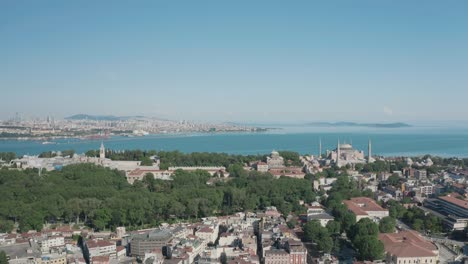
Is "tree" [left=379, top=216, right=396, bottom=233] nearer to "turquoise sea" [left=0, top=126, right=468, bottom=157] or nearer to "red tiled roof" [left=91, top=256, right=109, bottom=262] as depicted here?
"red tiled roof" [left=91, top=256, right=109, bottom=262]

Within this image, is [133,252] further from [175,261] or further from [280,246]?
[280,246]

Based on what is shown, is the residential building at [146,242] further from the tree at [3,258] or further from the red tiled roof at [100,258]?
the tree at [3,258]

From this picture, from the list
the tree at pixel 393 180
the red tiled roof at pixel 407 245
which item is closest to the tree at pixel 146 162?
the tree at pixel 393 180

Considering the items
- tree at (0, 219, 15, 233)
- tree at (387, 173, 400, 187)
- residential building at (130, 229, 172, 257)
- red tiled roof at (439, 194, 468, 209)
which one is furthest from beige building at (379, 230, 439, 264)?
tree at (0, 219, 15, 233)

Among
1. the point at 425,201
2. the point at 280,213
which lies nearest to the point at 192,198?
the point at 280,213

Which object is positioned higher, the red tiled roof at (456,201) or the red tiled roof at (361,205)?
the red tiled roof at (456,201)

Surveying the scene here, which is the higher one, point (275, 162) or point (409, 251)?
point (275, 162)

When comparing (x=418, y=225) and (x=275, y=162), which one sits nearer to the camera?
(x=418, y=225)

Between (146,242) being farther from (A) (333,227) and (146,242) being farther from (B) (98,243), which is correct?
(A) (333,227)

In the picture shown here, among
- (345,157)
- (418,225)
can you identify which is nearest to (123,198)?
(418,225)

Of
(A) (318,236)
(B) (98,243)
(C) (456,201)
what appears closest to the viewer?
(B) (98,243)
